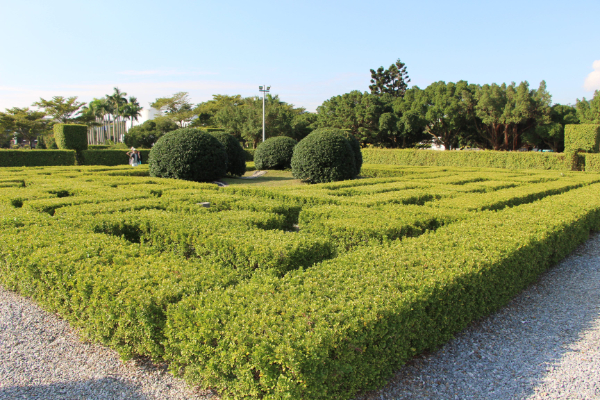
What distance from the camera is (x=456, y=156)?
25828 mm

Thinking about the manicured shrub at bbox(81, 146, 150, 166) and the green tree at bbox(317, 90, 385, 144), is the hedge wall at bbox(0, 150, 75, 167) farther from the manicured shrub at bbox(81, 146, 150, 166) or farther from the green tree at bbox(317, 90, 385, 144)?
the green tree at bbox(317, 90, 385, 144)

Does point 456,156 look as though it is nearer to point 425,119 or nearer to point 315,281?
point 425,119

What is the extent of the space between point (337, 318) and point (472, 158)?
2520cm

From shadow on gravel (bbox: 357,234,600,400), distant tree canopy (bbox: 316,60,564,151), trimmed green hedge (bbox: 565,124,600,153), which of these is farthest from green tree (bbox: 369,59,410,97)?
shadow on gravel (bbox: 357,234,600,400)

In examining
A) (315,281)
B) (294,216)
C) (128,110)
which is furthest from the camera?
(128,110)

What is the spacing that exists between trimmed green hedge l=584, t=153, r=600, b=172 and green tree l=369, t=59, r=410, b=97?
4403cm

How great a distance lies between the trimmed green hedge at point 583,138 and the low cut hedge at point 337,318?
21.4 metres

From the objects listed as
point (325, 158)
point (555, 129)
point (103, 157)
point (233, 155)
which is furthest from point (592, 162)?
point (103, 157)

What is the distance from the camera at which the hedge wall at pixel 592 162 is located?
19.9 meters

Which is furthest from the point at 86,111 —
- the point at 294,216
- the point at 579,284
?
the point at 579,284

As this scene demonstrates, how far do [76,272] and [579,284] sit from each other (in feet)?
20.7

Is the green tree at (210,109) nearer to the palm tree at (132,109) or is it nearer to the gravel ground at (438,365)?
the palm tree at (132,109)

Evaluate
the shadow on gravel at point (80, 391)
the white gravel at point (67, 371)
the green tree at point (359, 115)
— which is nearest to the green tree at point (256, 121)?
the green tree at point (359, 115)

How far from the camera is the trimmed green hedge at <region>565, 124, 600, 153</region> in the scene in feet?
68.0
